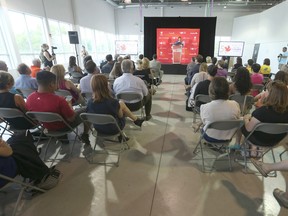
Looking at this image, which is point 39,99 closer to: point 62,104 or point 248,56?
point 62,104

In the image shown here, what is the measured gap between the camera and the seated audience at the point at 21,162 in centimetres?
153

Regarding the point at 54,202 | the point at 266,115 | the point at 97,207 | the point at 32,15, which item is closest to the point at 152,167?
the point at 97,207

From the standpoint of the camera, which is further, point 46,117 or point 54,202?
point 46,117

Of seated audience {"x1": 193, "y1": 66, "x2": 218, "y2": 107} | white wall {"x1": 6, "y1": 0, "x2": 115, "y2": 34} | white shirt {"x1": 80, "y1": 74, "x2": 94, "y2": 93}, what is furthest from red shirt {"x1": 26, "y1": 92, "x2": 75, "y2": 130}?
white wall {"x1": 6, "y1": 0, "x2": 115, "y2": 34}

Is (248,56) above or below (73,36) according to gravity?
below

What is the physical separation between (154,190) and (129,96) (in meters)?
1.63

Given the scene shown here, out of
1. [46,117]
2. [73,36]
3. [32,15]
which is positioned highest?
[32,15]

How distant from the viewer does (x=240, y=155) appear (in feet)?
8.50

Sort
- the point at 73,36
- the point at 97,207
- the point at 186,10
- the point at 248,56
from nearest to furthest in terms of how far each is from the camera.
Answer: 1. the point at 97,207
2. the point at 73,36
3. the point at 248,56
4. the point at 186,10

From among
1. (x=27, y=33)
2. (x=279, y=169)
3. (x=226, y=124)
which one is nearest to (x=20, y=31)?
(x=27, y=33)

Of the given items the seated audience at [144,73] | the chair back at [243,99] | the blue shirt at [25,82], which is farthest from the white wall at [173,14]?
the blue shirt at [25,82]

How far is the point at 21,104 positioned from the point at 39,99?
379mm

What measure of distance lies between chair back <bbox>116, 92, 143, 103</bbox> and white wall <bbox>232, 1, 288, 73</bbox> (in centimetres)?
999

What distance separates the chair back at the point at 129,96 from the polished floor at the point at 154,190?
855mm
